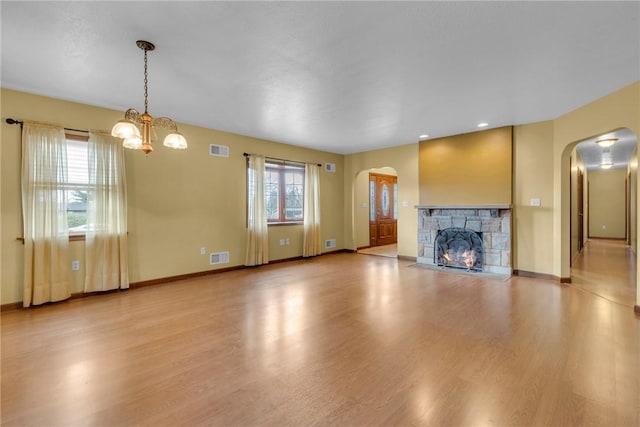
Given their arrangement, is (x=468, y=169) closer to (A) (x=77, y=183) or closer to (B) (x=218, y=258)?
(B) (x=218, y=258)

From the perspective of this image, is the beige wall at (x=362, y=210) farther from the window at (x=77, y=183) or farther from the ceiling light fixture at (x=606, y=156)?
the window at (x=77, y=183)

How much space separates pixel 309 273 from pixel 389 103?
131 inches

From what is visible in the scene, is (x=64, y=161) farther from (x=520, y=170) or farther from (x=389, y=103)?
(x=520, y=170)

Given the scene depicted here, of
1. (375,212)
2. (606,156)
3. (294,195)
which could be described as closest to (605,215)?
(606,156)

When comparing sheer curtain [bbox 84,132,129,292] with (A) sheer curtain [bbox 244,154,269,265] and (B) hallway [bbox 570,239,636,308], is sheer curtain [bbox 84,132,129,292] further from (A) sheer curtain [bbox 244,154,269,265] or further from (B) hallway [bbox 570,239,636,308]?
(B) hallway [bbox 570,239,636,308]

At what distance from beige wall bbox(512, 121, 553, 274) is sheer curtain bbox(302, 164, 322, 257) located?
13.6 feet

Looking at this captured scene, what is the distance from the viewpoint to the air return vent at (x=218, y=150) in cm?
559

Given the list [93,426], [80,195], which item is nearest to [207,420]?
[93,426]

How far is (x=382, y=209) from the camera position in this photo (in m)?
9.70

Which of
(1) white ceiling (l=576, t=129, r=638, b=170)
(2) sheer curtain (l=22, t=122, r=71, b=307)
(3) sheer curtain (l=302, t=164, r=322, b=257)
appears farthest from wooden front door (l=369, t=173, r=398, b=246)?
(2) sheer curtain (l=22, t=122, r=71, b=307)

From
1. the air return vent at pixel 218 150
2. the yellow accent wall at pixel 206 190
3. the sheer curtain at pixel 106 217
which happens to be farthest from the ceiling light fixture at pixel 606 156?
the sheer curtain at pixel 106 217

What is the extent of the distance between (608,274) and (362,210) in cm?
541

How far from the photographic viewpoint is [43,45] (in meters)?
2.68

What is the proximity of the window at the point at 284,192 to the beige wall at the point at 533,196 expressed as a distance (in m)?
4.47
